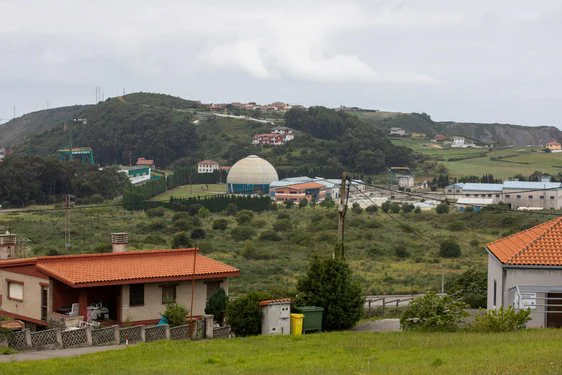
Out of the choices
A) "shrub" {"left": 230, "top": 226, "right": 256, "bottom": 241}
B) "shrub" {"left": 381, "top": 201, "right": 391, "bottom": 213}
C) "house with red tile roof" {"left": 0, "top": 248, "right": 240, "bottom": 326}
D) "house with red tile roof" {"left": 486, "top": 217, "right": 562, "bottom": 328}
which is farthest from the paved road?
"shrub" {"left": 381, "top": 201, "right": 391, "bottom": 213}

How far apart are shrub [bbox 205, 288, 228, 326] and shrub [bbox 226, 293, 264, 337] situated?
92.4 inches

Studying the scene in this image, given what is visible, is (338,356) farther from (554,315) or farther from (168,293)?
(168,293)

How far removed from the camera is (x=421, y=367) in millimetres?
16969

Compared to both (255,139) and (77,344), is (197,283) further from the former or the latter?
(255,139)

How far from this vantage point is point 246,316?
26.7m

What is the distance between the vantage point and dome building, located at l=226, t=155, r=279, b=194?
143 meters

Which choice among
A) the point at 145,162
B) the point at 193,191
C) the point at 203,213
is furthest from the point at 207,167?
the point at 203,213

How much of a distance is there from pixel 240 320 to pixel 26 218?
7228 centimetres

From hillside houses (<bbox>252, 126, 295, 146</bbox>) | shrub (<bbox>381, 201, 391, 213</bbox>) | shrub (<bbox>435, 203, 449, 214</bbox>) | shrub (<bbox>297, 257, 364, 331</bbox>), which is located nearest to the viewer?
shrub (<bbox>297, 257, 364, 331</bbox>)

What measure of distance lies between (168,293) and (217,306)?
172 cm

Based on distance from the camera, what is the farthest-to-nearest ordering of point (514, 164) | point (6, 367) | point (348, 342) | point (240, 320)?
1. point (514, 164)
2. point (240, 320)
3. point (348, 342)
4. point (6, 367)

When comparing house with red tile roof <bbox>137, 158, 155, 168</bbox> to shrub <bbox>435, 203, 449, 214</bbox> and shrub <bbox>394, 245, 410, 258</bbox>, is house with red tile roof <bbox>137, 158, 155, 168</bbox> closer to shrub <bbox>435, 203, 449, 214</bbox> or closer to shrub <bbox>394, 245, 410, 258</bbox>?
shrub <bbox>435, 203, 449, 214</bbox>

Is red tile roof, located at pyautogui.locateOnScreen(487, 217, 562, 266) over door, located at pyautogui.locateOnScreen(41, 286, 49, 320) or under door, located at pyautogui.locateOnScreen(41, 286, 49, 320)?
over

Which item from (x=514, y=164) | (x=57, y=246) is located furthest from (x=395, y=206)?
(x=514, y=164)
